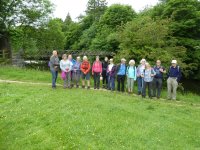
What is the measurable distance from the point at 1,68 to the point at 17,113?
52.0 ft

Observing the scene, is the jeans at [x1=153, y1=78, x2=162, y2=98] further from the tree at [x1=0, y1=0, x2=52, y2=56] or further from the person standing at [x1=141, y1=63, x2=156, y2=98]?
the tree at [x1=0, y1=0, x2=52, y2=56]

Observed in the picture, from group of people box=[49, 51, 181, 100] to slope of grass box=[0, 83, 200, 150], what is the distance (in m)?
3.24

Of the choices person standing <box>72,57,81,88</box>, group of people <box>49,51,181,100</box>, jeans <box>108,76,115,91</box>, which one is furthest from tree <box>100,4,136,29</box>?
person standing <box>72,57,81,88</box>

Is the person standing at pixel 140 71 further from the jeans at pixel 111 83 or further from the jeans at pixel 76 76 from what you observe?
the jeans at pixel 76 76

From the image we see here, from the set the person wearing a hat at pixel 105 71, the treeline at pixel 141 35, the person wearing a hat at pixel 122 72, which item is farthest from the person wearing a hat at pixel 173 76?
the treeline at pixel 141 35

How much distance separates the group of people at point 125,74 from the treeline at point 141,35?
7.01 m

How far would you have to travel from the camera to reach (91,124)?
38.5ft

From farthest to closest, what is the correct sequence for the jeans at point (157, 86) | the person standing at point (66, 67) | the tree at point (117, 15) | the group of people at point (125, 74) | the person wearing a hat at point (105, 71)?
the tree at point (117, 15) → the person wearing a hat at point (105, 71) → the person standing at point (66, 67) → the jeans at point (157, 86) → the group of people at point (125, 74)

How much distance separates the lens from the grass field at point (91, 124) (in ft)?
34.6

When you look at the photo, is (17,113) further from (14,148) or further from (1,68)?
(1,68)

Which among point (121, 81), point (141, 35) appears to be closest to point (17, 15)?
point (141, 35)

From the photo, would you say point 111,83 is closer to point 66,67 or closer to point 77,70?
point 77,70

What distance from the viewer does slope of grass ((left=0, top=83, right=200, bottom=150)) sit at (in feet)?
34.6

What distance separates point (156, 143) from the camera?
34.4ft
